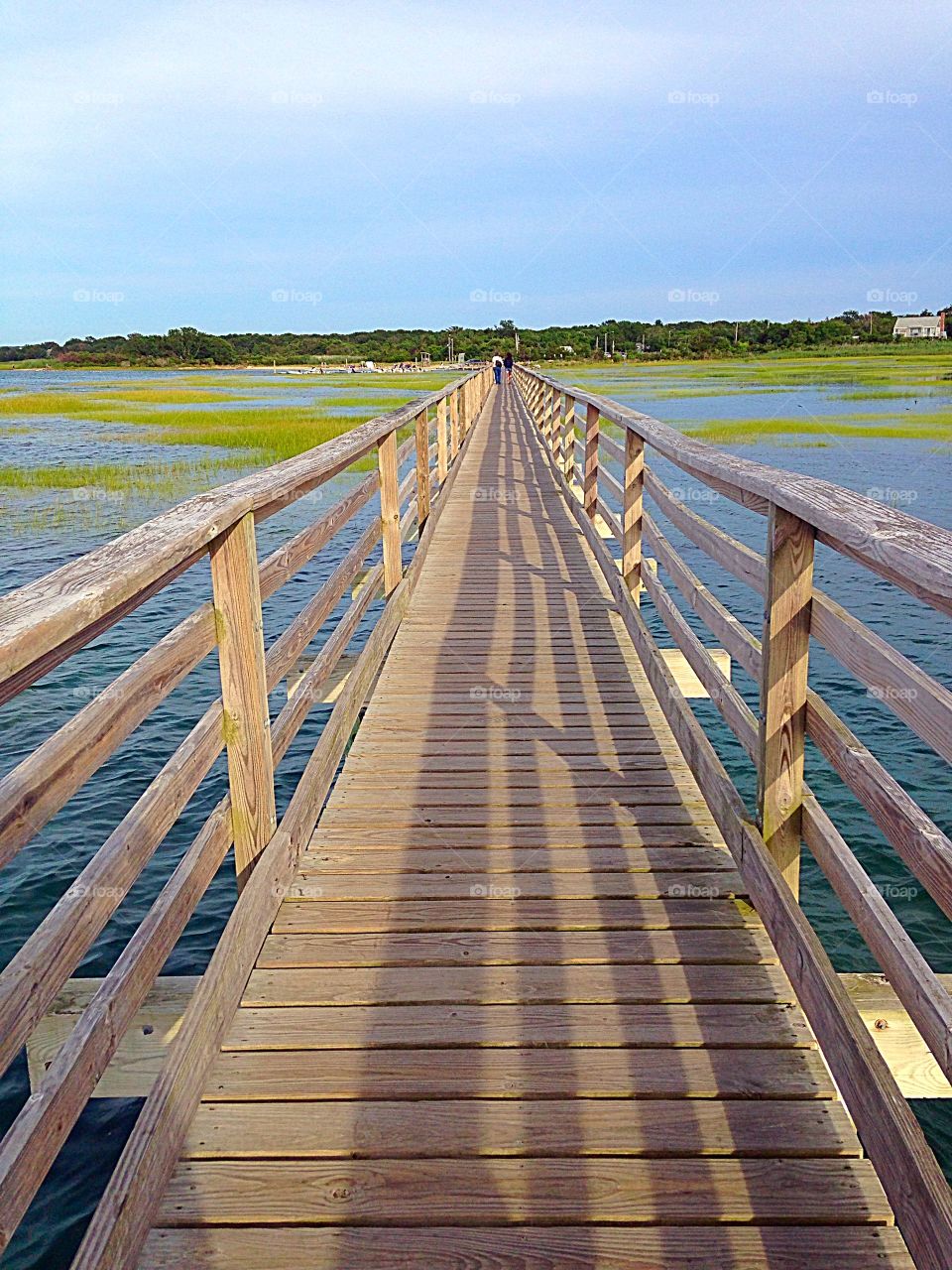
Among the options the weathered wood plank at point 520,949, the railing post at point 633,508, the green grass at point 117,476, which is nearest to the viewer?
the weathered wood plank at point 520,949

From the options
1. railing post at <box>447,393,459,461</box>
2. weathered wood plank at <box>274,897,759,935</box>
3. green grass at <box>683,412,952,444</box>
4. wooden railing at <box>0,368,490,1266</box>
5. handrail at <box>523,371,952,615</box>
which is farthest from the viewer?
green grass at <box>683,412,952,444</box>

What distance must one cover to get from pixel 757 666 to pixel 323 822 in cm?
150

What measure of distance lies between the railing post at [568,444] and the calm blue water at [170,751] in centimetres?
200

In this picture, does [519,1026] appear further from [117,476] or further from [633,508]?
[117,476]

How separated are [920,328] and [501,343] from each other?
50343 mm

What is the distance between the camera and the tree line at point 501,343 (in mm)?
112625

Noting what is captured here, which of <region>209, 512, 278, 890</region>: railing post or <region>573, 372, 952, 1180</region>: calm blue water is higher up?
<region>209, 512, 278, 890</region>: railing post

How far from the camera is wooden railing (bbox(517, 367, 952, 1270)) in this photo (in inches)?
65.4

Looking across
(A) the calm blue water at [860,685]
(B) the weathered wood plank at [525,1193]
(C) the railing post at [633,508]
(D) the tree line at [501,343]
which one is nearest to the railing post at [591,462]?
(A) the calm blue water at [860,685]

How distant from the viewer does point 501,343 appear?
365 feet

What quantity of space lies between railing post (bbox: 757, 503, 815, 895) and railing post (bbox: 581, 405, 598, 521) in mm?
5160

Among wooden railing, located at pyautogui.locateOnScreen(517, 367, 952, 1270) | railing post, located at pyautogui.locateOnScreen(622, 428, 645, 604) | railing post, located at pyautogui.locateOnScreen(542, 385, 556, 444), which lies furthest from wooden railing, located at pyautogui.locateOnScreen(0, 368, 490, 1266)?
railing post, located at pyautogui.locateOnScreen(542, 385, 556, 444)

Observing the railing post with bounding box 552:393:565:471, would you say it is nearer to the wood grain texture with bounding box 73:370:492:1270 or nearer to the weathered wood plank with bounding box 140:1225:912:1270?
the wood grain texture with bounding box 73:370:492:1270

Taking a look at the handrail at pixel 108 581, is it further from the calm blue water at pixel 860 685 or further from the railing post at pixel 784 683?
the calm blue water at pixel 860 685
